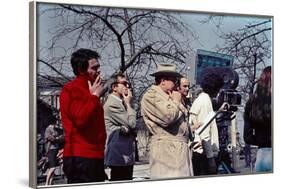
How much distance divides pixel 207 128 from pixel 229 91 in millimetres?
289

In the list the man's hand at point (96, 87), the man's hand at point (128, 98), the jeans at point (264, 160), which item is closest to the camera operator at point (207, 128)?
the jeans at point (264, 160)

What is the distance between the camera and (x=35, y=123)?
368 centimetres

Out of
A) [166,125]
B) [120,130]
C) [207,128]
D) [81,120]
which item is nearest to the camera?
[81,120]

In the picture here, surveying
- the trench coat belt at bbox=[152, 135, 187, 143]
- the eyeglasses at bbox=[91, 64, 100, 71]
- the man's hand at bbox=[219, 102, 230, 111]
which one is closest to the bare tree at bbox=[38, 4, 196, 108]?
the eyeglasses at bbox=[91, 64, 100, 71]

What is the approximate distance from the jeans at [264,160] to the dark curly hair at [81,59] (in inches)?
51.8

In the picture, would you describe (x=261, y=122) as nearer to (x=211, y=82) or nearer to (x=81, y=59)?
(x=211, y=82)

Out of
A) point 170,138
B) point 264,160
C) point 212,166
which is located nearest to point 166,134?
point 170,138

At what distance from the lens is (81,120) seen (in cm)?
381

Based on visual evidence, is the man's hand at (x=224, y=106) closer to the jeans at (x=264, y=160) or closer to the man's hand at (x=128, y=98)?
the jeans at (x=264, y=160)

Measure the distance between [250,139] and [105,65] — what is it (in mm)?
1132

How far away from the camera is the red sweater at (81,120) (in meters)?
3.78

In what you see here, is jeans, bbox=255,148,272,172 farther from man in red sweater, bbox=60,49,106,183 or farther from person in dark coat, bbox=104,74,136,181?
man in red sweater, bbox=60,49,106,183

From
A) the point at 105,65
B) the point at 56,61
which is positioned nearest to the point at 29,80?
the point at 56,61

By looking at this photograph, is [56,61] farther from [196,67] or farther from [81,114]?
[196,67]
